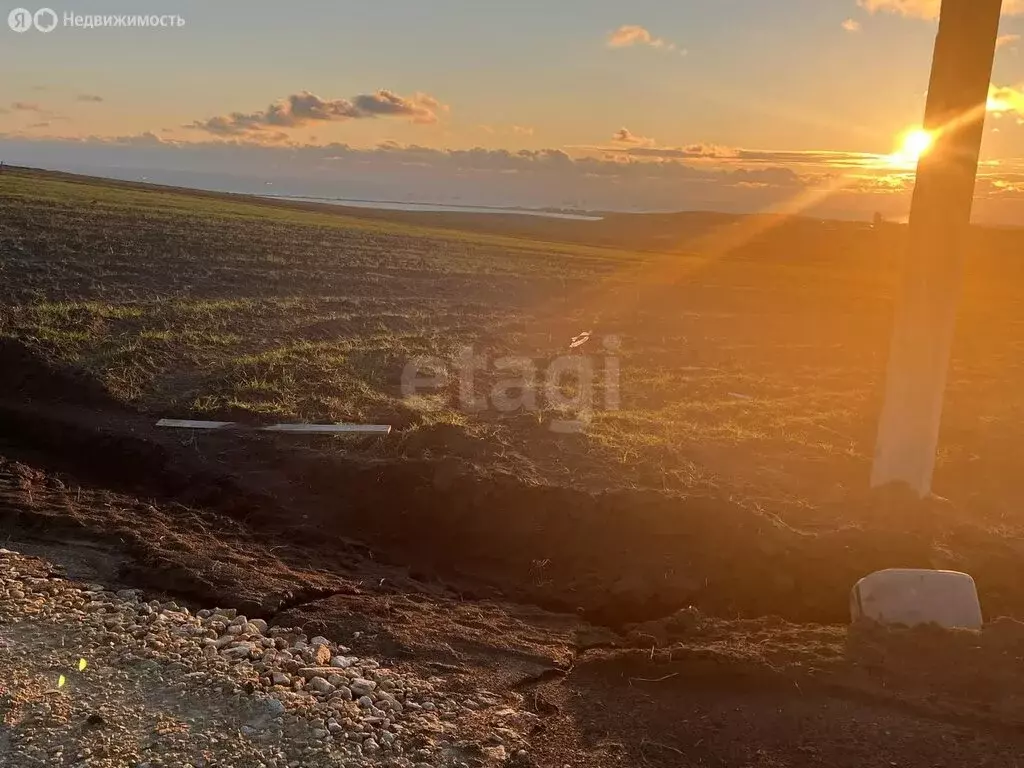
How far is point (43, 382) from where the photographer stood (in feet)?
34.3

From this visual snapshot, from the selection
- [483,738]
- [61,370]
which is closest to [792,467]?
[483,738]

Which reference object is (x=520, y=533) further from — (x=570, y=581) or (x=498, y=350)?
(x=498, y=350)

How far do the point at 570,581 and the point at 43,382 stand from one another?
294 inches

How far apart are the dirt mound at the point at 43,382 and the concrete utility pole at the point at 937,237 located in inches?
335

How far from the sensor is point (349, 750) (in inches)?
156

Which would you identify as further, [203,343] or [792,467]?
[203,343]

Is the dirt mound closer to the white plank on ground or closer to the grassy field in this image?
the grassy field

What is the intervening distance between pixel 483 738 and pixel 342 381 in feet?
26.3

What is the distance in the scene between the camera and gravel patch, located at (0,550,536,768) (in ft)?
12.7

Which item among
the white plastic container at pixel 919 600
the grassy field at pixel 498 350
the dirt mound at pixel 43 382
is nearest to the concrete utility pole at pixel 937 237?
the grassy field at pixel 498 350

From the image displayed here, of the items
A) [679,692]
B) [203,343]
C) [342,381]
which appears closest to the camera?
[679,692]

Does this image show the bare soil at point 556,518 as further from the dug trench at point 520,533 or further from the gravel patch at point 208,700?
the gravel patch at point 208,700

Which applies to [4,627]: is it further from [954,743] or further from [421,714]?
[954,743]

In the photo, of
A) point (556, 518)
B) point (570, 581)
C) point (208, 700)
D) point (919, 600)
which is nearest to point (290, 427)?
point (556, 518)
